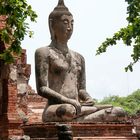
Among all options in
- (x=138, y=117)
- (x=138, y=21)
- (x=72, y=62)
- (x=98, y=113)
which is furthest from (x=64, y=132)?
(x=138, y=117)

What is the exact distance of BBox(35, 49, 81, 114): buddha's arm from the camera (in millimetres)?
6938

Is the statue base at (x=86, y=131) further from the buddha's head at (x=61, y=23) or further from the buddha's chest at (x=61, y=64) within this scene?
the buddha's head at (x=61, y=23)

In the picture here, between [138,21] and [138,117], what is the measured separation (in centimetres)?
1451

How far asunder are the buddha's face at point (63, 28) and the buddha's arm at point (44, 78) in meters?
0.37

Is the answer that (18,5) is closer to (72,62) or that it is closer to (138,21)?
(72,62)

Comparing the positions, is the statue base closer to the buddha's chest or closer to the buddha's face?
the buddha's chest

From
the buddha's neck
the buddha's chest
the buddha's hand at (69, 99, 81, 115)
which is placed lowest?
the buddha's hand at (69, 99, 81, 115)

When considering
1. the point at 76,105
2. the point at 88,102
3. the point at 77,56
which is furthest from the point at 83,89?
the point at 76,105

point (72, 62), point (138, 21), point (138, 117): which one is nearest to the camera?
point (72, 62)

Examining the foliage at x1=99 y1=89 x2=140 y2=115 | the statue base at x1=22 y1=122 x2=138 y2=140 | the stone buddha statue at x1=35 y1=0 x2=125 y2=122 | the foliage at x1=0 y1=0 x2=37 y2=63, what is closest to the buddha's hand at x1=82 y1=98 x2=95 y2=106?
the stone buddha statue at x1=35 y1=0 x2=125 y2=122

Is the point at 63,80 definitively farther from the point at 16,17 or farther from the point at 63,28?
the point at 16,17

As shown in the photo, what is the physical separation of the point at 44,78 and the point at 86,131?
108 cm

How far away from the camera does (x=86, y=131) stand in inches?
257

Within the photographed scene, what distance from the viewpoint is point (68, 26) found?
7.49m
